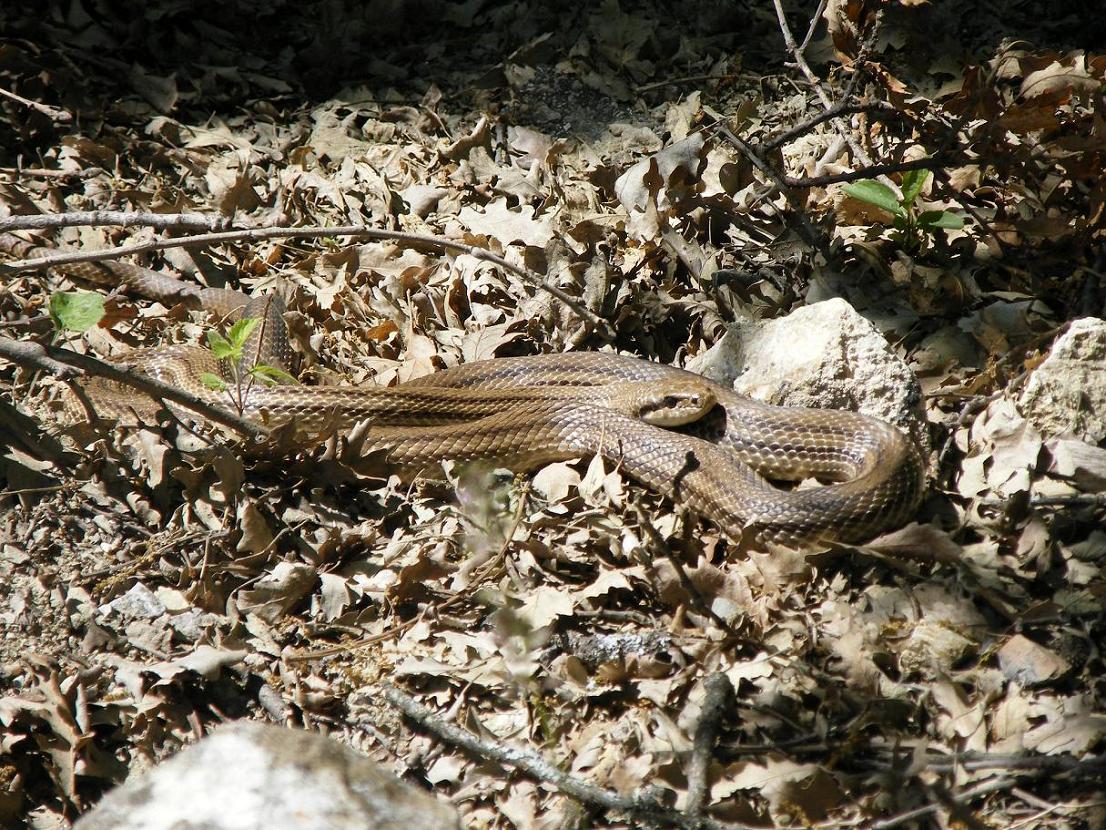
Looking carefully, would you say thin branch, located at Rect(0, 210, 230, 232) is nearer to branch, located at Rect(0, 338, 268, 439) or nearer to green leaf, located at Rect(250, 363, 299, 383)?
branch, located at Rect(0, 338, 268, 439)

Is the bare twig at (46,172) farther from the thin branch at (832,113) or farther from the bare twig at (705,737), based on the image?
the bare twig at (705,737)

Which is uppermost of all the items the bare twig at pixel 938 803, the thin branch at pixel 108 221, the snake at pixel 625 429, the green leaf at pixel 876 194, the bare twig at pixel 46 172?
the thin branch at pixel 108 221

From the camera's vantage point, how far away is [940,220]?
6.04m

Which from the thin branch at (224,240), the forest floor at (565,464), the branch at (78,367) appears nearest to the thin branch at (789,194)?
the forest floor at (565,464)

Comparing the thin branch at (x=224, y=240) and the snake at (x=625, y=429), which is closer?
the thin branch at (x=224, y=240)

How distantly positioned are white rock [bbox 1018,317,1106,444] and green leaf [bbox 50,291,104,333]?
5.08 m

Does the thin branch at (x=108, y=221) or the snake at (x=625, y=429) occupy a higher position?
the thin branch at (x=108, y=221)

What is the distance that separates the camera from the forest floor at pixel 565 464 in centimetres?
416

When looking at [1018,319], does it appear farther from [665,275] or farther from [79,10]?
[79,10]

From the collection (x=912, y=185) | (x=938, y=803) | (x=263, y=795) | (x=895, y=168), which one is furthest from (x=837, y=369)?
(x=263, y=795)

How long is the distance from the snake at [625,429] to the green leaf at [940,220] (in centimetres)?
161

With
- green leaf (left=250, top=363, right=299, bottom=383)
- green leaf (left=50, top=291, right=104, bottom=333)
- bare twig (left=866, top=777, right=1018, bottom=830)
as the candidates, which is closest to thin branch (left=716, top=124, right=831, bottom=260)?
green leaf (left=250, top=363, right=299, bottom=383)

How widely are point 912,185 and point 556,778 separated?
4.48 metres

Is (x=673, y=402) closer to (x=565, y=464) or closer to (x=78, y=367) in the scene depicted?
(x=565, y=464)
